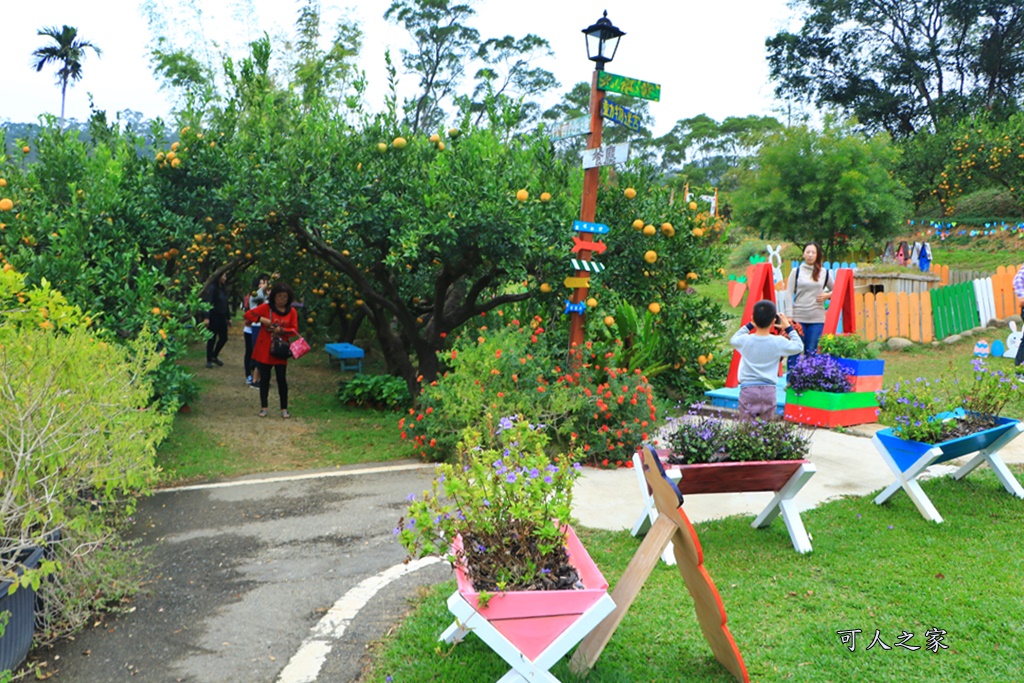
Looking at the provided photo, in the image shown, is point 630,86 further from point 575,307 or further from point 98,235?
point 98,235

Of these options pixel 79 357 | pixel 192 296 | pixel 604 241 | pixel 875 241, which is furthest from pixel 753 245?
pixel 79 357

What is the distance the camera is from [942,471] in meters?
6.64

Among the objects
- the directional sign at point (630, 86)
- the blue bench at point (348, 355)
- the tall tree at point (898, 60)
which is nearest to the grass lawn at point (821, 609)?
the directional sign at point (630, 86)

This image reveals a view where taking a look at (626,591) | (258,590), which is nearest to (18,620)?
(258,590)

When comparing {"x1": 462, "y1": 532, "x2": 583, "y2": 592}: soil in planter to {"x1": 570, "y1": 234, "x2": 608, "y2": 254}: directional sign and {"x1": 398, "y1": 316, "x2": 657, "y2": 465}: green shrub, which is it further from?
{"x1": 570, "y1": 234, "x2": 608, "y2": 254}: directional sign

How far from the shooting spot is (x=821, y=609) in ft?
13.1

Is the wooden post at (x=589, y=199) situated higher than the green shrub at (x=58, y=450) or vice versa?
the wooden post at (x=589, y=199)

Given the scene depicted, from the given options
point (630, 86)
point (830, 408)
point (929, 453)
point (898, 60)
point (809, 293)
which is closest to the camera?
point (929, 453)

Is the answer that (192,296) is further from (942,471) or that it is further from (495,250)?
(942,471)

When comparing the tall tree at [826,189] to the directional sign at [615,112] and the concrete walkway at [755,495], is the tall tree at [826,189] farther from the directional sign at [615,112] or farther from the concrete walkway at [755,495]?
the directional sign at [615,112]

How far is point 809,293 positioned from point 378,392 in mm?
5456

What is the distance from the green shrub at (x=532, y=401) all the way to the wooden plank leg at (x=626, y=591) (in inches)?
139

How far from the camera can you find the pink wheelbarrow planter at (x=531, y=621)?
9.43ft

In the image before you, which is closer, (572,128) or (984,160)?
(572,128)
